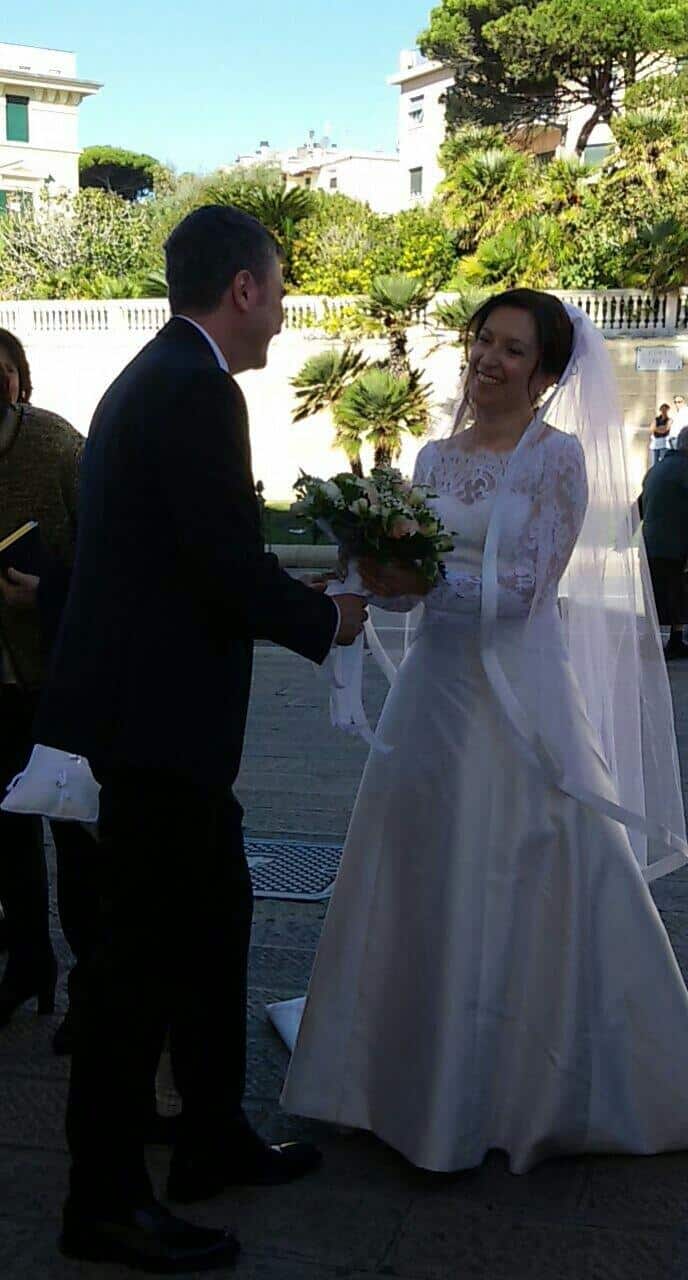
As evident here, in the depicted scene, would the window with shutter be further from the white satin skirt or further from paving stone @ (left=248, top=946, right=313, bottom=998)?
the white satin skirt

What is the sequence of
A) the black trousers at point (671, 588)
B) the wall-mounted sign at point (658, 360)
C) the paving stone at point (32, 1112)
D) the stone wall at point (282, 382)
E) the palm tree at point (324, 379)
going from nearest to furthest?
the paving stone at point (32, 1112) < the black trousers at point (671, 588) < the palm tree at point (324, 379) < the wall-mounted sign at point (658, 360) < the stone wall at point (282, 382)

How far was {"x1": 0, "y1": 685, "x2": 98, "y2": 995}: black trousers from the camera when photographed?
3.83 m

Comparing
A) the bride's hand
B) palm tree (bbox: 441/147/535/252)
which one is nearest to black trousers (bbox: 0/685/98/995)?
the bride's hand

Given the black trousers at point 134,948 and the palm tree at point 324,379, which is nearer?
the black trousers at point 134,948

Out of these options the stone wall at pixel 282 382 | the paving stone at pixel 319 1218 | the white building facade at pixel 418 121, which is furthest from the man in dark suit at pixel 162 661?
the white building facade at pixel 418 121

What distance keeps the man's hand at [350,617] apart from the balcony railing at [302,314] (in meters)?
25.9

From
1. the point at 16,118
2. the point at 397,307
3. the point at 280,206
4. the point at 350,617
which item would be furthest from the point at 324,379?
the point at 16,118

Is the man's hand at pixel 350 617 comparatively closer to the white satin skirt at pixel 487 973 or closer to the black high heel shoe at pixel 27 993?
the white satin skirt at pixel 487 973

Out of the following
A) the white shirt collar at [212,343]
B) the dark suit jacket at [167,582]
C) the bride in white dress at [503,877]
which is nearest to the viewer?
the dark suit jacket at [167,582]

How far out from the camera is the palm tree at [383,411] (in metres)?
24.2

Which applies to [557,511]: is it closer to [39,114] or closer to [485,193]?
[485,193]

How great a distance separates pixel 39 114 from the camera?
71.9m

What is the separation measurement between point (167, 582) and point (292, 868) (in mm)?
2899

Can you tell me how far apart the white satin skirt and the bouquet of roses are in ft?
1.12
